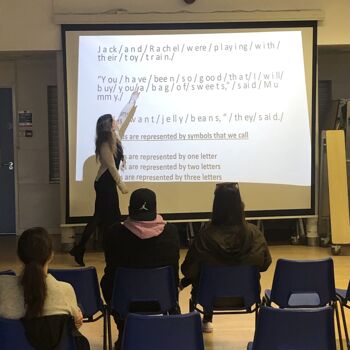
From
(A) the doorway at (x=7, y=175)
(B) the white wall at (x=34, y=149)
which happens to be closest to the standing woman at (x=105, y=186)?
(B) the white wall at (x=34, y=149)

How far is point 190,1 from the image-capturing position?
259 inches

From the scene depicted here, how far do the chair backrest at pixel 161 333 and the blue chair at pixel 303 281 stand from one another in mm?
1107

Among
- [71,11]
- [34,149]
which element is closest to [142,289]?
[71,11]

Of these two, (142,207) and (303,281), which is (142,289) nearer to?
(142,207)

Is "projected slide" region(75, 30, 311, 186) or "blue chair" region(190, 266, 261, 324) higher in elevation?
"projected slide" region(75, 30, 311, 186)

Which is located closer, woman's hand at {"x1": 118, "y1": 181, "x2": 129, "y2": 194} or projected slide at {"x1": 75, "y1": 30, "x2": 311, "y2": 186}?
woman's hand at {"x1": 118, "y1": 181, "x2": 129, "y2": 194}

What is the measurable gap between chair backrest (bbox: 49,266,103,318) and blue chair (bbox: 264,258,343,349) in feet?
3.43

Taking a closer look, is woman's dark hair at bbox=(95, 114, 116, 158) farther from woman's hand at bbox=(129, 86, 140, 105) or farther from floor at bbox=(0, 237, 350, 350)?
floor at bbox=(0, 237, 350, 350)

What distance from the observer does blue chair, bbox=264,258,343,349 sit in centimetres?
336

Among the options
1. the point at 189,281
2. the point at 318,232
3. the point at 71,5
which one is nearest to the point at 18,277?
the point at 189,281

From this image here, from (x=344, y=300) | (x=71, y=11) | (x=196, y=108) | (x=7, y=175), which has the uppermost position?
(x=71, y=11)

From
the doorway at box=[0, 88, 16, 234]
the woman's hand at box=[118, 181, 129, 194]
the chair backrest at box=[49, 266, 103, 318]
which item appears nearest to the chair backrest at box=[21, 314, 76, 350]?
the chair backrest at box=[49, 266, 103, 318]

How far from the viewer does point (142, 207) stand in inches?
135

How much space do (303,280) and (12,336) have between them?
1.73 m
